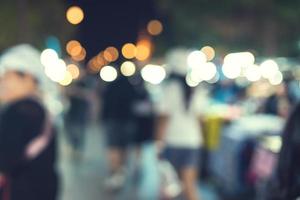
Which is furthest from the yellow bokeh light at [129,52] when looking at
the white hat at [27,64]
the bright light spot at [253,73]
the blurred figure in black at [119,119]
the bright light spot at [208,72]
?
the white hat at [27,64]

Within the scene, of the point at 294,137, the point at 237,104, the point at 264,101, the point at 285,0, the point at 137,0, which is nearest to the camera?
the point at 294,137

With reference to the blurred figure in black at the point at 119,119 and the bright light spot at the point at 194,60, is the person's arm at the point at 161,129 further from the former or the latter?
the blurred figure in black at the point at 119,119

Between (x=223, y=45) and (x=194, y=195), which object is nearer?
(x=194, y=195)

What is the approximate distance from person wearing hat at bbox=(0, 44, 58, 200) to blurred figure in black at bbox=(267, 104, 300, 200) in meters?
1.54

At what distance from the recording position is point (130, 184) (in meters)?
12.3

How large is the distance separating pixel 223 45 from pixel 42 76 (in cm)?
4436

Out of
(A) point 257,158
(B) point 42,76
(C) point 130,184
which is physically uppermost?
(B) point 42,76

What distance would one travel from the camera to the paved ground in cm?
1116

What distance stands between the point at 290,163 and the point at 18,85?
188 cm

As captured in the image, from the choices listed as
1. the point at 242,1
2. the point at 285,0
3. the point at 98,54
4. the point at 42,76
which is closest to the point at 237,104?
the point at 42,76

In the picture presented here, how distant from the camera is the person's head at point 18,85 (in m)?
5.34

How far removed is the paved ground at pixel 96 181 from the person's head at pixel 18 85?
18.0ft

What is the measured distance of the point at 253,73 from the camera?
25.5 m

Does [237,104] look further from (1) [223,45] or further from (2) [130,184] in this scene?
(1) [223,45]
